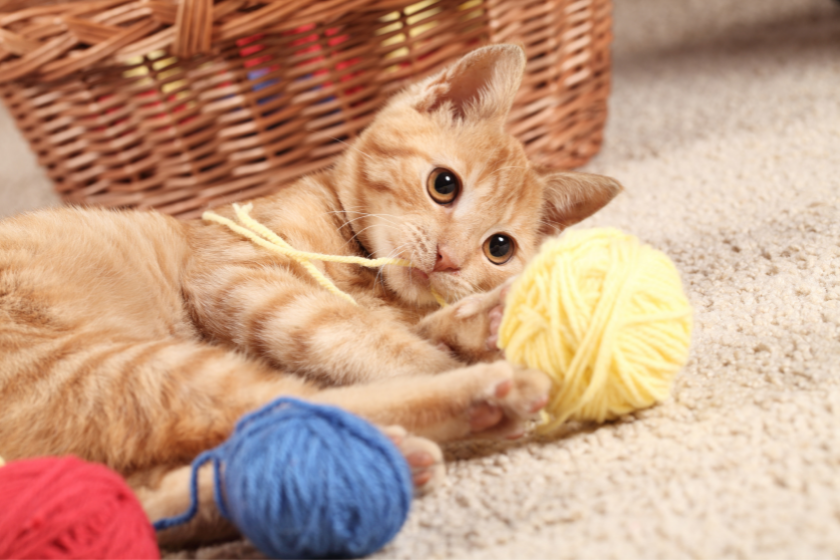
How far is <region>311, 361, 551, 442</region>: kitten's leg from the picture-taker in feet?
2.90

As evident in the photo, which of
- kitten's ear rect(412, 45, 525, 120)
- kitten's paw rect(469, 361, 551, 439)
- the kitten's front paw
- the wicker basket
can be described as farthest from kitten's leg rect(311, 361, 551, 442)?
the wicker basket

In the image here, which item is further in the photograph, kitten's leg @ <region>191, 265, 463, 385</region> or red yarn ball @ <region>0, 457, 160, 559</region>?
kitten's leg @ <region>191, 265, 463, 385</region>

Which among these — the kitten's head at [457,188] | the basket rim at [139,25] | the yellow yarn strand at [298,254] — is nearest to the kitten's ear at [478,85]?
the kitten's head at [457,188]

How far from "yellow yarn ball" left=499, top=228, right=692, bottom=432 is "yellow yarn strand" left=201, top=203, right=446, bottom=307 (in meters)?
0.38

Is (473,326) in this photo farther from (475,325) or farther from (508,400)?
(508,400)

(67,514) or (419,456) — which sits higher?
(67,514)

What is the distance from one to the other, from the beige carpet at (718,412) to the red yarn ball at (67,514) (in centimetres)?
15

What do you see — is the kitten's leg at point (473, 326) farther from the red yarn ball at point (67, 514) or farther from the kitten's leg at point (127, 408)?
the red yarn ball at point (67, 514)

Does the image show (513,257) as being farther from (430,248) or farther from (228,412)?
(228,412)

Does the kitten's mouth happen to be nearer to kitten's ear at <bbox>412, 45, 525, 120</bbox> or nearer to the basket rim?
kitten's ear at <bbox>412, 45, 525, 120</bbox>

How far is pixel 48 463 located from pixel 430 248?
73 cm

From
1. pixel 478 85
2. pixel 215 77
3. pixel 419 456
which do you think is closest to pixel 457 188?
pixel 478 85

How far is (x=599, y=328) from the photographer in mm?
875

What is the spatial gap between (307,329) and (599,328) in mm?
494
